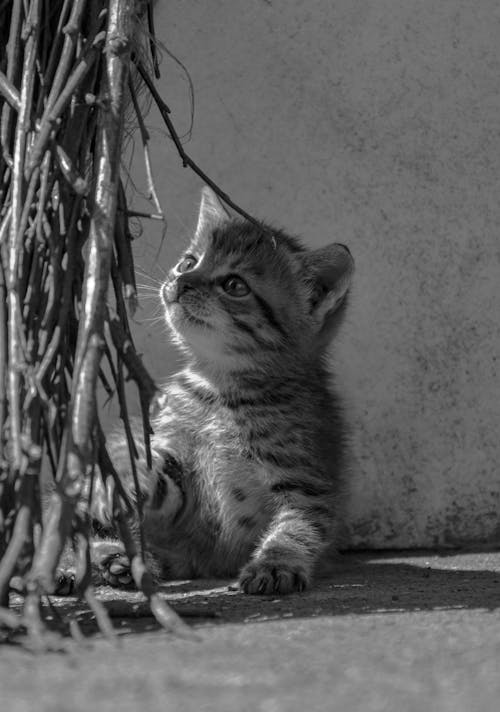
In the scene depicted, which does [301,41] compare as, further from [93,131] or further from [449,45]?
[93,131]

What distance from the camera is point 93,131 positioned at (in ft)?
9.73

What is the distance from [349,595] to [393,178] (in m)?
1.80

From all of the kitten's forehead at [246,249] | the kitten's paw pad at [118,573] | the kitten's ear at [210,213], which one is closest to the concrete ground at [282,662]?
the kitten's paw pad at [118,573]

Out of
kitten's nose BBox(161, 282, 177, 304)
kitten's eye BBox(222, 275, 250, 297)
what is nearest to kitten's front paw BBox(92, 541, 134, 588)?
kitten's nose BBox(161, 282, 177, 304)

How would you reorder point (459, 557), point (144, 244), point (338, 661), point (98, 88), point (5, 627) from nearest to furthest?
point (338, 661)
point (5, 627)
point (98, 88)
point (459, 557)
point (144, 244)

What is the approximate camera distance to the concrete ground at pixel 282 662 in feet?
6.02

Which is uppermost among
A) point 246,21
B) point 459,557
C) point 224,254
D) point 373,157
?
point 246,21

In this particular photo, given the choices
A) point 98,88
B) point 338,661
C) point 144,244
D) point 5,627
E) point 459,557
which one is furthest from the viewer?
point 144,244

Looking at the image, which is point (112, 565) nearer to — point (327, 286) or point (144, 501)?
point (144, 501)

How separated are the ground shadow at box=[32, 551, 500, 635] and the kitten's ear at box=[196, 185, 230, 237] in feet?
4.39

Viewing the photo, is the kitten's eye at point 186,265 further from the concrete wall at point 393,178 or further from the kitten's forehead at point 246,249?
the concrete wall at point 393,178

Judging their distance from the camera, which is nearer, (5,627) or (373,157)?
(5,627)

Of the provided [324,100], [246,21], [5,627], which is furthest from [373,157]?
[5,627]

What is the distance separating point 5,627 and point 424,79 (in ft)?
9.19
